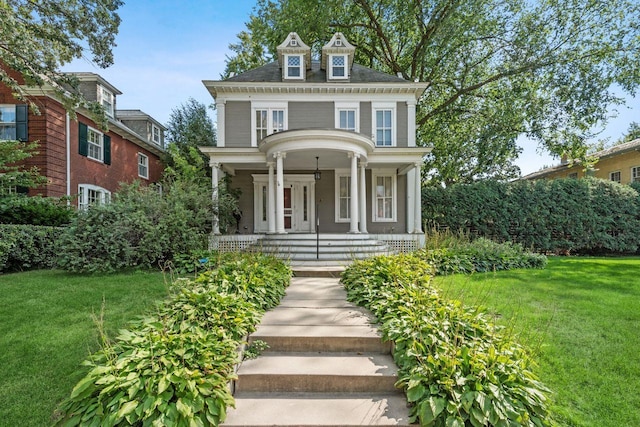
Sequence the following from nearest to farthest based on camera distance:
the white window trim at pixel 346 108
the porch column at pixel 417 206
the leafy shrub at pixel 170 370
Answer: the leafy shrub at pixel 170 370
the porch column at pixel 417 206
the white window trim at pixel 346 108

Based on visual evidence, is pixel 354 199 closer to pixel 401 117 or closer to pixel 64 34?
pixel 401 117

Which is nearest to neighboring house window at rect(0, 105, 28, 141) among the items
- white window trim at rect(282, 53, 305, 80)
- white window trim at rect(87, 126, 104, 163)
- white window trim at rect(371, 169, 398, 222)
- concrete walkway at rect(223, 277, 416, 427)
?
white window trim at rect(87, 126, 104, 163)

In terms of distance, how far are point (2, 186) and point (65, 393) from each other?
372 inches

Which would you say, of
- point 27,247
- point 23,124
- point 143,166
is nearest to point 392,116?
point 27,247

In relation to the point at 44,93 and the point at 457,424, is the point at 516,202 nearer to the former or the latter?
the point at 457,424

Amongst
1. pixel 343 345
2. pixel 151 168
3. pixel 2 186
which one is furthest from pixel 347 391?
pixel 151 168

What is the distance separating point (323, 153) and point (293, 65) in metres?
4.57

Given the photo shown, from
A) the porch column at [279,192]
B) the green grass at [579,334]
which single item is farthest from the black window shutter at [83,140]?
the green grass at [579,334]

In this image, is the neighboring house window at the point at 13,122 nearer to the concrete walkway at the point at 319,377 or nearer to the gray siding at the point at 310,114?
the gray siding at the point at 310,114

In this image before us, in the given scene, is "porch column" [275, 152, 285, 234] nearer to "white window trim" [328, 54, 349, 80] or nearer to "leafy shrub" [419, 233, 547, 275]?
"leafy shrub" [419, 233, 547, 275]

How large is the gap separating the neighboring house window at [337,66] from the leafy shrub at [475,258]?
771cm

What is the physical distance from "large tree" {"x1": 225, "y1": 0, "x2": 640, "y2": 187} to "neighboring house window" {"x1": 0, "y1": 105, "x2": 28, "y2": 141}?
10.7 meters

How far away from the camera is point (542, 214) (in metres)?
13.2

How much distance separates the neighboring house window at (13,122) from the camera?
1072 cm
